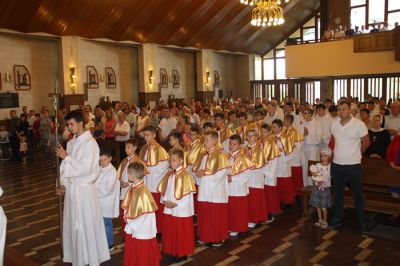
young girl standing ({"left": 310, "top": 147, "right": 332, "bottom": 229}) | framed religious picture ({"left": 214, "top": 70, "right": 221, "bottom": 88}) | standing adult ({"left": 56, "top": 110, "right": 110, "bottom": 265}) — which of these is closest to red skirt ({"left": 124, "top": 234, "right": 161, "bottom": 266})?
standing adult ({"left": 56, "top": 110, "right": 110, "bottom": 265})

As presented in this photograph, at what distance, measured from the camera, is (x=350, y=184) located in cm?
628

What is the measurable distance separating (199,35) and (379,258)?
17747 millimetres

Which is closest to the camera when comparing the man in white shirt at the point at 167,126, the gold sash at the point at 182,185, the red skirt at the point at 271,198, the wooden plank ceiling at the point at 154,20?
the gold sash at the point at 182,185

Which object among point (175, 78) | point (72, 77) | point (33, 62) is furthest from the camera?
point (175, 78)

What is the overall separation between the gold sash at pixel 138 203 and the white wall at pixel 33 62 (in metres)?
12.9

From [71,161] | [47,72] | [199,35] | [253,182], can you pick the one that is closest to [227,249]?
[253,182]

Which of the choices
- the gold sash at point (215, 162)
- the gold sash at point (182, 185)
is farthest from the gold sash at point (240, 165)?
the gold sash at point (182, 185)

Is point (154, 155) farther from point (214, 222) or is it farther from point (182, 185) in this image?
point (214, 222)

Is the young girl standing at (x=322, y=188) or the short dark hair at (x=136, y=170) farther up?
the short dark hair at (x=136, y=170)

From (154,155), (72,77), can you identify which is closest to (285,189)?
(154,155)

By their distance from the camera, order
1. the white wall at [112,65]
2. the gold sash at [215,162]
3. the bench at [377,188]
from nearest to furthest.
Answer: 1. the gold sash at [215,162]
2. the bench at [377,188]
3. the white wall at [112,65]

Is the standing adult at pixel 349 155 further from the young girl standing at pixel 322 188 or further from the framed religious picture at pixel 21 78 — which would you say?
the framed religious picture at pixel 21 78

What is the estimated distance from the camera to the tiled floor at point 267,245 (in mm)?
5355

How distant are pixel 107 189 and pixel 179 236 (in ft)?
3.82
